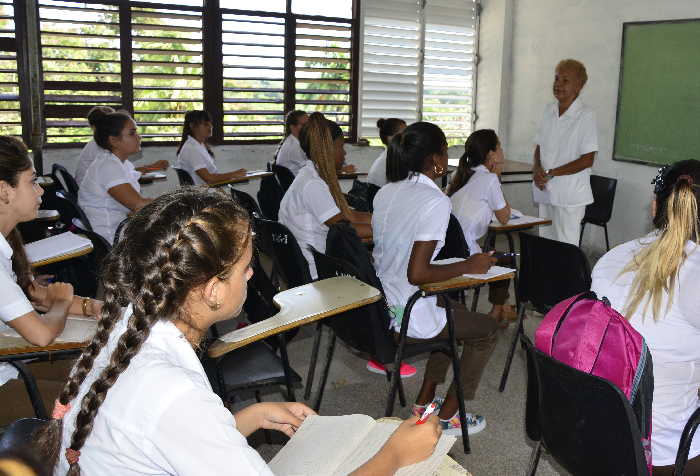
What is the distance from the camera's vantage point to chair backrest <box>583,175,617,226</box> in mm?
5602

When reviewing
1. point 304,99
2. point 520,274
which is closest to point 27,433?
point 520,274

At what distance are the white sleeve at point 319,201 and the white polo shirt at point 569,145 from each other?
83.1 inches

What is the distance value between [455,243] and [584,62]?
3.70 m

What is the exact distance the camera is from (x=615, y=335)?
4.87ft

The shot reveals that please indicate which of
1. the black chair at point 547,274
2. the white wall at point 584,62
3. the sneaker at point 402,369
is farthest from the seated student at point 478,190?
the white wall at point 584,62

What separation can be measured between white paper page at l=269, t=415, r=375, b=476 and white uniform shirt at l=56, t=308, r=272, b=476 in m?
0.21

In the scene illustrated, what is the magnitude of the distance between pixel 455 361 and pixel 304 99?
4744 mm

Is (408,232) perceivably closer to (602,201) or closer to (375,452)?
(375,452)

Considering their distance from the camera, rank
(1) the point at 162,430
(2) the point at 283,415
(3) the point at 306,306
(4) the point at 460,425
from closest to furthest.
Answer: (1) the point at 162,430
(2) the point at 283,415
(3) the point at 306,306
(4) the point at 460,425

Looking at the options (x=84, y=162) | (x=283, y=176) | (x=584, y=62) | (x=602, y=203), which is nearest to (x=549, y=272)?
(x=283, y=176)

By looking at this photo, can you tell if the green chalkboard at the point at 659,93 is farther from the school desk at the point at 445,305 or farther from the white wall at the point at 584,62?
the school desk at the point at 445,305

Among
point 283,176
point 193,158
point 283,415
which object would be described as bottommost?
point 283,415

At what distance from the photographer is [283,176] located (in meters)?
5.27

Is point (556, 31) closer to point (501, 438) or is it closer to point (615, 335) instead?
point (501, 438)
